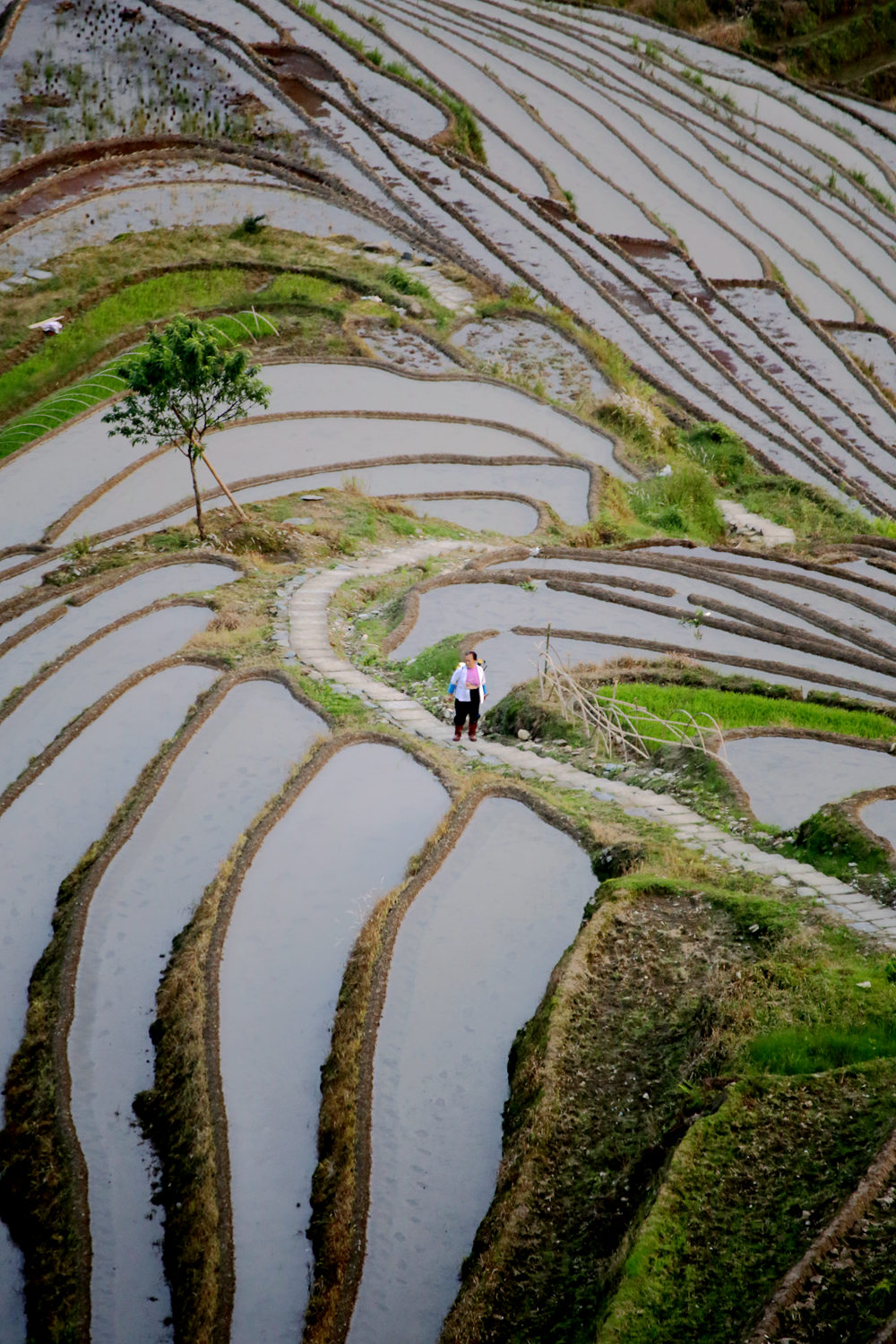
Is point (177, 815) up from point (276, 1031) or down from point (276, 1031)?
up

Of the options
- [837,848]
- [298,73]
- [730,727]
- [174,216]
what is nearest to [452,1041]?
[837,848]

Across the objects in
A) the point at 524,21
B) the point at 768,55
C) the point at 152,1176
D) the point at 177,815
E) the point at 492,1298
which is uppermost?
the point at 768,55

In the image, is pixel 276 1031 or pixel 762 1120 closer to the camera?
pixel 762 1120

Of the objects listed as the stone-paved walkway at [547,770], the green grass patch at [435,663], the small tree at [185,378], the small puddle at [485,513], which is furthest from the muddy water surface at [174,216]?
the green grass patch at [435,663]

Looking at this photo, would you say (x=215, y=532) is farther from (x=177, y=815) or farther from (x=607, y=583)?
(x=177, y=815)

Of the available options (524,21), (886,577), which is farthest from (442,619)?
(524,21)
